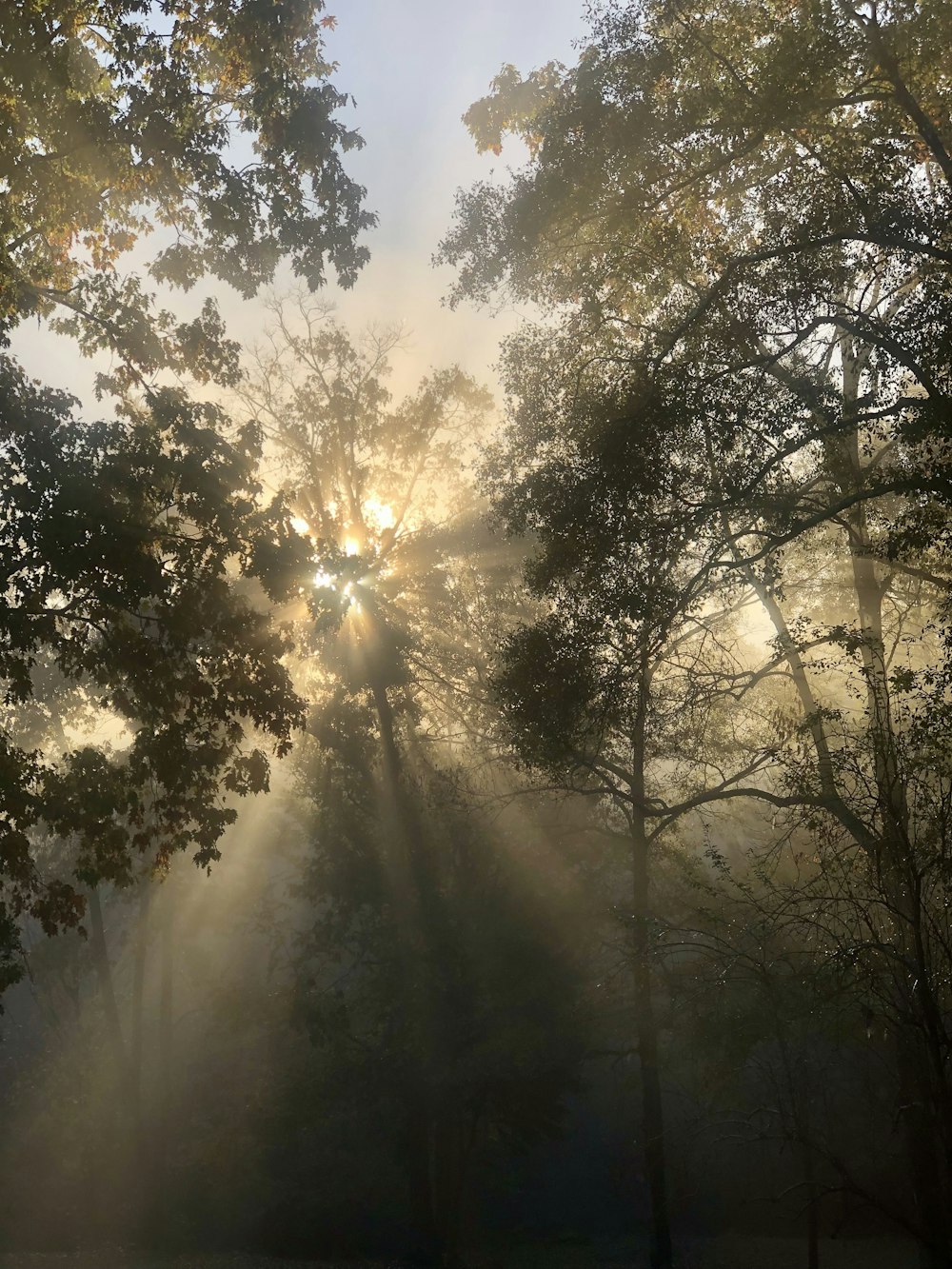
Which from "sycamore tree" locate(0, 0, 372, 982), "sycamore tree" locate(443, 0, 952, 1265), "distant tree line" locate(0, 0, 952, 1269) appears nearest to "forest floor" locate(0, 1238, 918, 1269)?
"distant tree line" locate(0, 0, 952, 1269)

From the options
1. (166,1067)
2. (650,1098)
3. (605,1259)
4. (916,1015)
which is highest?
(916,1015)

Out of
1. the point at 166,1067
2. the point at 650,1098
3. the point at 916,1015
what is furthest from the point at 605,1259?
the point at 916,1015

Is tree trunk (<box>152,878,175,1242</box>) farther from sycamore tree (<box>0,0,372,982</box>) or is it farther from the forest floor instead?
sycamore tree (<box>0,0,372,982</box>)

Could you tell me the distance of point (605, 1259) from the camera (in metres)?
20.0

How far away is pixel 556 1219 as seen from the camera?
22531 millimetres

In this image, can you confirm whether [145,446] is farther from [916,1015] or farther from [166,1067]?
[166,1067]

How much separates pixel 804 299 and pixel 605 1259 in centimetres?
1971

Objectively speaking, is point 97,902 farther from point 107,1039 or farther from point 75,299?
point 75,299

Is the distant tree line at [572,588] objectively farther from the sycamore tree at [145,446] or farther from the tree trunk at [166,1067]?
the tree trunk at [166,1067]

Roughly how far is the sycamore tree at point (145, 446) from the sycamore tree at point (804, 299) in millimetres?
3509

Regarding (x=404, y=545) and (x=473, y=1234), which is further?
(x=404, y=545)

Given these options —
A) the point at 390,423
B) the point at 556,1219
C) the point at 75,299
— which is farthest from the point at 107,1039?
the point at 75,299

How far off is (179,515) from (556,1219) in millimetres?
20644

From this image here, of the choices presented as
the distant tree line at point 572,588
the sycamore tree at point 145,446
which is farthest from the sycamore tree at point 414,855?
the sycamore tree at point 145,446
